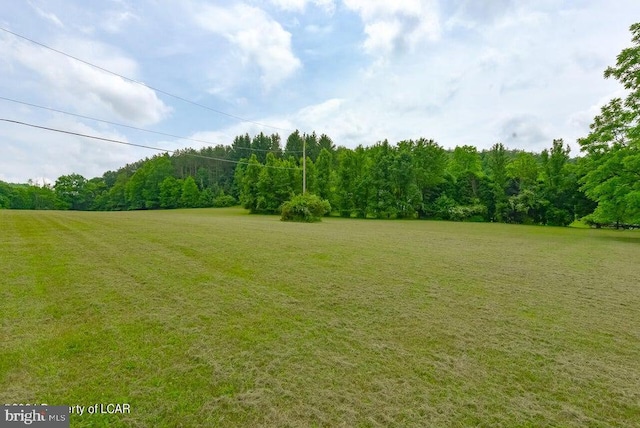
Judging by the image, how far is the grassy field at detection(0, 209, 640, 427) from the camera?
7.87 ft

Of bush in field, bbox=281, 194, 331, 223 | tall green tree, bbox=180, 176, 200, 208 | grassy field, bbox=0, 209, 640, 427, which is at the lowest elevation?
grassy field, bbox=0, 209, 640, 427

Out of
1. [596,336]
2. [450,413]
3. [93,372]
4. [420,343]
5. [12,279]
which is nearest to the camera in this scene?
[450,413]

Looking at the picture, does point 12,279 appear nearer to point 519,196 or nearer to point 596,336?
point 596,336

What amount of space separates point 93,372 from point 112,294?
238 centimetres

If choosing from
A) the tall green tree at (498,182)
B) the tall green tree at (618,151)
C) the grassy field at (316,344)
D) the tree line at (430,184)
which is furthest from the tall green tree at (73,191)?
the tall green tree at (618,151)

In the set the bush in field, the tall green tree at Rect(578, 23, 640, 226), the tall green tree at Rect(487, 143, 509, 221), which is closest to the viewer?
the tall green tree at Rect(578, 23, 640, 226)

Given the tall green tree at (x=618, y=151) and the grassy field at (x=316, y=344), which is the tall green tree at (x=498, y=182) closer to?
the tall green tree at (x=618, y=151)

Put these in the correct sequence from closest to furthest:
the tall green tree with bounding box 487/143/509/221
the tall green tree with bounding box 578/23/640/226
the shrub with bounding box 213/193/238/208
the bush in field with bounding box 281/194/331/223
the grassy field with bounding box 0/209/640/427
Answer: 1. the grassy field with bounding box 0/209/640/427
2. the tall green tree with bounding box 578/23/640/226
3. the bush in field with bounding box 281/194/331/223
4. the tall green tree with bounding box 487/143/509/221
5. the shrub with bounding box 213/193/238/208

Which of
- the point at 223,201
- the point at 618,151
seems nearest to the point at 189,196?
the point at 223,201

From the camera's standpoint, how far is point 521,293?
18.0ft

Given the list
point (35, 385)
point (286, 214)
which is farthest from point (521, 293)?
point (286, 214)

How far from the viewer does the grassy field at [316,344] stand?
240 cm

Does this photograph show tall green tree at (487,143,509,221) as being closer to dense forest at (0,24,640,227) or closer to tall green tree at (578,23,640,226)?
dense forest at (0,24,640,227)

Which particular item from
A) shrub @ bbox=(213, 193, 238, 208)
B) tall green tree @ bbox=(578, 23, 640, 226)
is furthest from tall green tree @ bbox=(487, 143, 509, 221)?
shrub @ bbox=(213, 193, 238, 208)
